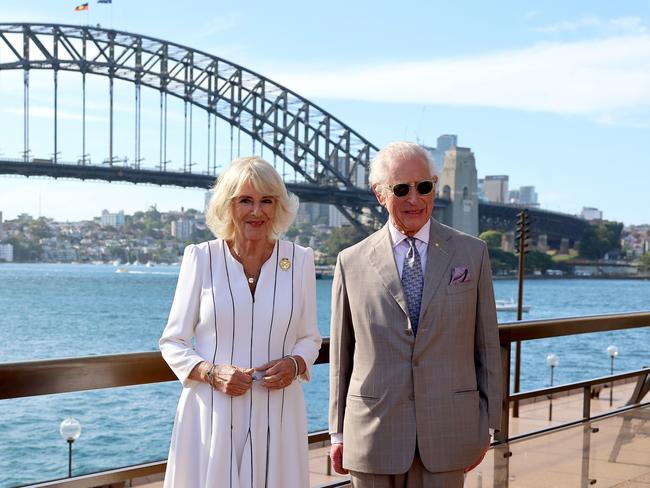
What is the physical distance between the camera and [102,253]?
67.1 meters

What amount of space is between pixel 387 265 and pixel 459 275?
0.49ft

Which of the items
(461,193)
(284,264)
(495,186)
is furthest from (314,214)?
(284,264)

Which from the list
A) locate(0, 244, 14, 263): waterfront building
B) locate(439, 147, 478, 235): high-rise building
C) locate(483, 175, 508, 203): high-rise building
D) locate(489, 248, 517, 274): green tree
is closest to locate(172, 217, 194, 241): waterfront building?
locate(0, 244, 14, 263): waterfront building

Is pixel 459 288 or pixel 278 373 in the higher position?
pixel 459 288

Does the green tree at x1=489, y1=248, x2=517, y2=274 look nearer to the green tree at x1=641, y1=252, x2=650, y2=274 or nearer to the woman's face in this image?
the green tree at x1=641, y1=252, x2=650, y2=274

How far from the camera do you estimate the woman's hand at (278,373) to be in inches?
72.7

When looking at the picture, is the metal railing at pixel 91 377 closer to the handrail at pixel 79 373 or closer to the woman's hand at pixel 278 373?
the handrail at pixel 79 373

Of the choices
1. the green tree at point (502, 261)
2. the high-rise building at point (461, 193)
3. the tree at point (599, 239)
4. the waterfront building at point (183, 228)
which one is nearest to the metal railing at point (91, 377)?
the high-rise building at point (461, 193)

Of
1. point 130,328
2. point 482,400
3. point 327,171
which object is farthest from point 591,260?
point 482,400

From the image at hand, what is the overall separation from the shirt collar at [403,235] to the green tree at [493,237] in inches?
2081

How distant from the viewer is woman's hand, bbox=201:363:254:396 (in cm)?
182

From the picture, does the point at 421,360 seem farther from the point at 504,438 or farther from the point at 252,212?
the point at 504,438

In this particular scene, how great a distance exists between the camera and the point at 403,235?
1.91 meters

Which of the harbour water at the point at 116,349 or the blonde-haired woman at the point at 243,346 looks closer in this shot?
the blonde-haired woman at the point at 243,346
